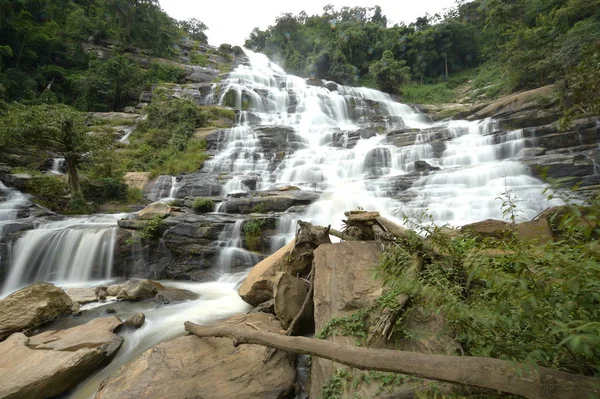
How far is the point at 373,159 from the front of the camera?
49.9 feet

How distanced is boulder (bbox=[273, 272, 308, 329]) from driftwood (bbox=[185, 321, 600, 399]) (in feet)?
5.65

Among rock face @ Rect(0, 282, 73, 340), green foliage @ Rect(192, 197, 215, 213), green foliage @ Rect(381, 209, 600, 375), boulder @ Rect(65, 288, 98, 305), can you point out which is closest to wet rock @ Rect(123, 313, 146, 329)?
rock face @ Rect(0, 282, 73, 340)

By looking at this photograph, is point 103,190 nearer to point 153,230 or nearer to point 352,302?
point 153,230

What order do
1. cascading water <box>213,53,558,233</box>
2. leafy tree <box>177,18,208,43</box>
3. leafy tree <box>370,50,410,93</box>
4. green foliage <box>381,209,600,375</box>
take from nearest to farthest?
green foliage <box>381,209,600,375</box>, cascading water <box>213,53,558,233</box>, leafy tree <box>370,50,410,93</box>, leafy tree <box>177,18,208,43</box>

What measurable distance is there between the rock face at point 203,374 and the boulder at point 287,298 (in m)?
0.59

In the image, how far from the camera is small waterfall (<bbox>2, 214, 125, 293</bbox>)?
7734 mm

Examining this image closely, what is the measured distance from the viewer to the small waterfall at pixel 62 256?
305 inches

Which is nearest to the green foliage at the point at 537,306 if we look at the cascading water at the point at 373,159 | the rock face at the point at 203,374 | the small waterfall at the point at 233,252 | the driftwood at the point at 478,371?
the driftwood at the point at 478,371

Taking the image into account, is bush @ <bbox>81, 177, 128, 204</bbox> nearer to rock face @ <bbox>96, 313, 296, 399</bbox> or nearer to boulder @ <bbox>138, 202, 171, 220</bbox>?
boulder @ <bbox>138, 202, 171, 220</bbox>

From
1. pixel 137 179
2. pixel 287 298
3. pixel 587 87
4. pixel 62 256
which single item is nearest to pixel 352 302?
pixel 287 298

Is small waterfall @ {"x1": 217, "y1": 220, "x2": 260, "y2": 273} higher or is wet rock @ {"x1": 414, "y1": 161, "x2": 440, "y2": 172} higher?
wet rock @ {"x1": 414, "y1": 161, "x2": 440, "y2": 172}

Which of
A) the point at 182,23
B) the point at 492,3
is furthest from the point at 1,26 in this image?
the point at 492,3

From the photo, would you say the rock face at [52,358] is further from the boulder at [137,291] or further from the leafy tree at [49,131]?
the leafy tree at [49,131]

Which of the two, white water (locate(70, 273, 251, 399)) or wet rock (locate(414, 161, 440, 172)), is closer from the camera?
white water (locate(70, 273, 251, 399))
